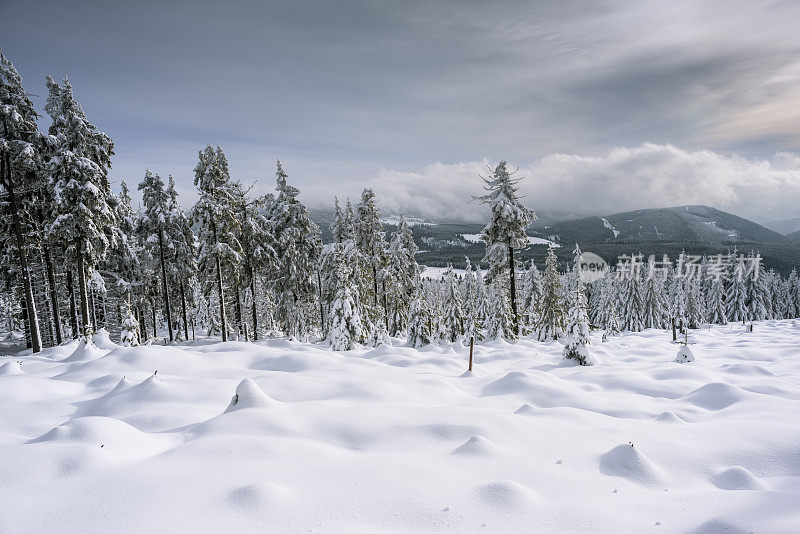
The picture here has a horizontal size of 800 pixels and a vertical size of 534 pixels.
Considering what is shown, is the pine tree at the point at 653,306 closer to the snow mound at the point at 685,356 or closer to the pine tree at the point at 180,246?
the snow mound at the point at 685,356

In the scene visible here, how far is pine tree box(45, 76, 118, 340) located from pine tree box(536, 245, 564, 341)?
27.6 metres

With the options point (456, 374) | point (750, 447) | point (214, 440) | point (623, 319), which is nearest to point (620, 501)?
point (750, 447)

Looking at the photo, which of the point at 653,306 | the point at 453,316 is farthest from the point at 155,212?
the point at 653,306

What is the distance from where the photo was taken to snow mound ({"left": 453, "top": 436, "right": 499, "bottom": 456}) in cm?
583

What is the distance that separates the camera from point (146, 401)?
314 inches

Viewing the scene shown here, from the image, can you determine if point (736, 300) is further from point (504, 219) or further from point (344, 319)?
point (344, 319)

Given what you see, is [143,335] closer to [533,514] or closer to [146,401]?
[146,401]

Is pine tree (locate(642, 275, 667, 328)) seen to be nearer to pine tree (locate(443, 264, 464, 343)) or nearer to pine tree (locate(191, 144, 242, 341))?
pine tree (locate(443, 264, 464, 343))

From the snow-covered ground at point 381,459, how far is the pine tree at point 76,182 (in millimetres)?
11219

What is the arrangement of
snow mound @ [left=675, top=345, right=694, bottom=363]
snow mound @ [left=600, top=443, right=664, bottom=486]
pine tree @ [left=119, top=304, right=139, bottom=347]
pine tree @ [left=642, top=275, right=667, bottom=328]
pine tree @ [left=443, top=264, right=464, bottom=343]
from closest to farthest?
snow mound @ [left=600, top=443, right=664, bottom=486], snow mound @ [left=675, top=345, right=694, bottom=363], pine tree @ [left=119, top=304, right=139, bottom=347], pine tree @ [left=443, top=264, right=464, bottom=343], pine tree @ [left=642, top=275, right=667, bottom=328]

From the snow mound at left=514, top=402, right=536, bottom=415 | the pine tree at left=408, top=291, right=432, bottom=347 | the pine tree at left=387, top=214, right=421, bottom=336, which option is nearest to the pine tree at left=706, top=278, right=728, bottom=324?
the pine tree at left=387, top=214, right=421, bottom=336

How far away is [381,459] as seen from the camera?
5.53 meters

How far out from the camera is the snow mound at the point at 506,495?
4531 millimetres

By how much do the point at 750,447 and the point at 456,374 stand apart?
8626mm
